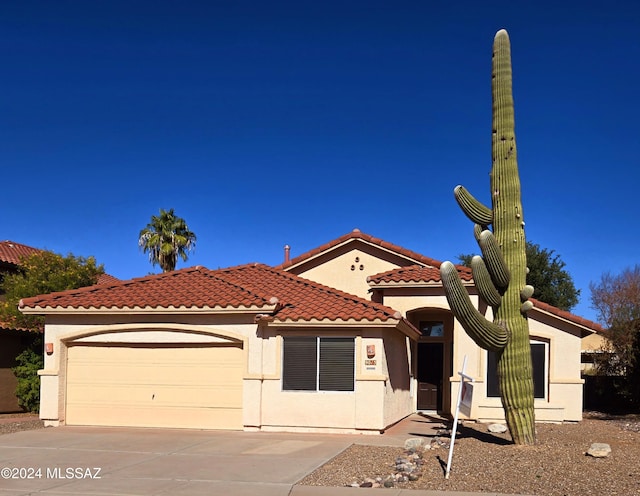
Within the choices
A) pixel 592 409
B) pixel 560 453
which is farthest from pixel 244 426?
pixel 592 409

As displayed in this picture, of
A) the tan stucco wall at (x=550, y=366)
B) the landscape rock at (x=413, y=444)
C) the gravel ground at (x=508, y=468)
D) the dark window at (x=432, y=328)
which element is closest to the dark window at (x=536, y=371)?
the tan stucco wall at (x=550, y=366)

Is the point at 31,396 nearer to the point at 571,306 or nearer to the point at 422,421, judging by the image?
the point at 422,421

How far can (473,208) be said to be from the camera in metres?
13.2

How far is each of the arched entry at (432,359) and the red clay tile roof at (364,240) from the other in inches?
64.5

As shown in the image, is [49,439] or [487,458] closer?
[487,458]

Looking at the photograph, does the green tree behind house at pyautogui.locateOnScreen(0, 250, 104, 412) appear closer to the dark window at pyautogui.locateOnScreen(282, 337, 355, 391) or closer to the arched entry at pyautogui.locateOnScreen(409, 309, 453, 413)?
the dark window at pyautogui.locateOnScreen(282, 337, 355, 391)

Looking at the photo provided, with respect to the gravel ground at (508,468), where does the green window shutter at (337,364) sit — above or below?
Result: above

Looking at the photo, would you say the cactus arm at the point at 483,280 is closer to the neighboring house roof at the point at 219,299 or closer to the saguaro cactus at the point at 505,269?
the saguaro cactus at the point at 505,269

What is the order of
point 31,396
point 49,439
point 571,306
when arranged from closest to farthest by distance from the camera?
1. point 49,439
2. point 31,396
3. point 571,306

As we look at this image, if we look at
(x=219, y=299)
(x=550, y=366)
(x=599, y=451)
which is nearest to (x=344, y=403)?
(x=219, y=299)

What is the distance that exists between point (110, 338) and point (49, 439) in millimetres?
3048

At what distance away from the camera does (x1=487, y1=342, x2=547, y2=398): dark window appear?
1889 cm

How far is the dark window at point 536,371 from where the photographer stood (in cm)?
1889

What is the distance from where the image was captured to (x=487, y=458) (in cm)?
1148
